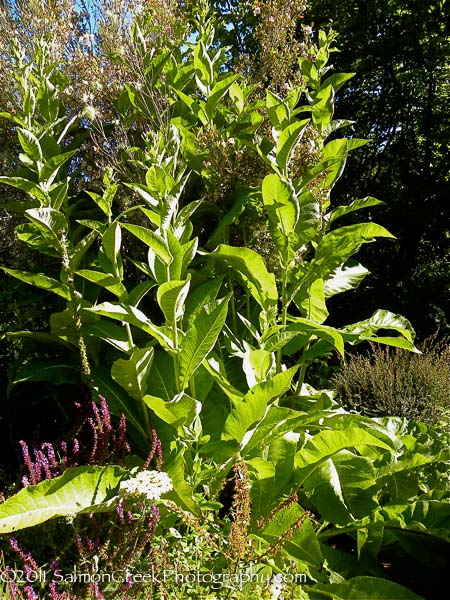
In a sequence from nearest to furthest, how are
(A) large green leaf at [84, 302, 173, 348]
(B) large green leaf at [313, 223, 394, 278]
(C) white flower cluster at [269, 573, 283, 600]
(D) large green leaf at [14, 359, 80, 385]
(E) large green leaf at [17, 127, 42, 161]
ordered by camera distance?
(C) white flower cluster at [269, 573, 283, 600], (A) large green leaf at [84, 302, 173, 348], (E) large green leaf at [17, 127, 42, 161], (B) large green leaf at [313, 223, 394, 278], (D) large green leaf at [14, 359, 80, 385]

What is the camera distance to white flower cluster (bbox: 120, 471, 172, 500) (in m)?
1.91

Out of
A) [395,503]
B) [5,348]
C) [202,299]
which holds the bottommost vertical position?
[395,503]

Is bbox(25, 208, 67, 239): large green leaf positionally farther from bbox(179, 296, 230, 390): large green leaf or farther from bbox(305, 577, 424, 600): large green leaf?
bbox(305, 577, 424, 600): large green leaf

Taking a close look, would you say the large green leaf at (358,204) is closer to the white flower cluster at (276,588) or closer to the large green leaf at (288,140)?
the large green leaf at (288,140)

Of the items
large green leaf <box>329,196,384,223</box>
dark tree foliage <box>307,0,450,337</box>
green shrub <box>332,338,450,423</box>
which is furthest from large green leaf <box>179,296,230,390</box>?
dark tree foliage <box>307,0,450,337</box>

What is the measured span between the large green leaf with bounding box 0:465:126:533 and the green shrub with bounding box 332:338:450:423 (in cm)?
182

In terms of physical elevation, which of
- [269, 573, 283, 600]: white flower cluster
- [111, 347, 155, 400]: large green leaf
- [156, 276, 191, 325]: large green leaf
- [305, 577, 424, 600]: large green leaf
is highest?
[156, 276, 191, 325]: large green leaf

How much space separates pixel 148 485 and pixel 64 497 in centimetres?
39

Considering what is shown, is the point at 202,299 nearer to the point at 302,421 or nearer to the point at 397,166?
the point at 302,421

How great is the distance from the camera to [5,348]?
13.5 ft

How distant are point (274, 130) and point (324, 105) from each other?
0.40 m

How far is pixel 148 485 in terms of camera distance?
1.94 metres

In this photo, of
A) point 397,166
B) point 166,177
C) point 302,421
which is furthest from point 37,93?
point 397,166

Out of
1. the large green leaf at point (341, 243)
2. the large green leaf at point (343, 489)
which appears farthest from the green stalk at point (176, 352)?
the large green leaf at point (341, 243)
